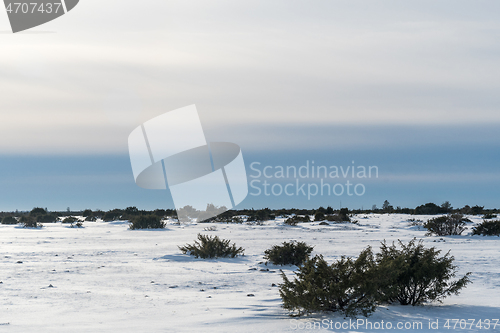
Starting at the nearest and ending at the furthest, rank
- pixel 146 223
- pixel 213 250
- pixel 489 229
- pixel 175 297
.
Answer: pixel 175 297
pixel 213 250
pixel 489 229
pixel 146 223

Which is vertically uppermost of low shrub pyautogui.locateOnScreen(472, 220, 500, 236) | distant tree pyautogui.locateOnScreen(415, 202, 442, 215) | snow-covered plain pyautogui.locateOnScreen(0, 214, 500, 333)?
distant tree pyautogui.locateOnScreen(415, 202, 442, 215)

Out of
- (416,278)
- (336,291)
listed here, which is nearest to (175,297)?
(336,291)

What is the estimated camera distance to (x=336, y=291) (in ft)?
23.3

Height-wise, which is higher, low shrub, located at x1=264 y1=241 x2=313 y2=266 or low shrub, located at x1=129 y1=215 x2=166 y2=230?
low shrub, located at x1=129 y1=215 x2=166 y2=230

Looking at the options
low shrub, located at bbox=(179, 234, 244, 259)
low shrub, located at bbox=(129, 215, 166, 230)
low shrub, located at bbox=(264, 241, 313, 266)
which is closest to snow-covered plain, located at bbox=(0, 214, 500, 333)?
low shrub, located at bbox=(264, 241, 313, 266)

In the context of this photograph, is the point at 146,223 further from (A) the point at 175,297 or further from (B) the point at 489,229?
(A) the point at 175,297

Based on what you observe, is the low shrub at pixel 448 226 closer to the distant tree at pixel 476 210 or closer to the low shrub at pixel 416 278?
the low shrub at pixel 416 278

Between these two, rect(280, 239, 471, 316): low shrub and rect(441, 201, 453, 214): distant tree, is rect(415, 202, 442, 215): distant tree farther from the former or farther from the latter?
rect(280, 239, 471, 316): low shrub

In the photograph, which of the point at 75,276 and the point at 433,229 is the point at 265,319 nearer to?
the point at 75,276

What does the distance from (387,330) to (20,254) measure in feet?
46.9

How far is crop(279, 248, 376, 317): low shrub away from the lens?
7047 mm

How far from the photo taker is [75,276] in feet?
39.0

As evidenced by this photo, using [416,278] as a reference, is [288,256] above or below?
below

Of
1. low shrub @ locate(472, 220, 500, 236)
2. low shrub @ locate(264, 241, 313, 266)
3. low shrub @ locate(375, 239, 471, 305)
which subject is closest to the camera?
low shrub @ locate(375, 239, 471, 305)
